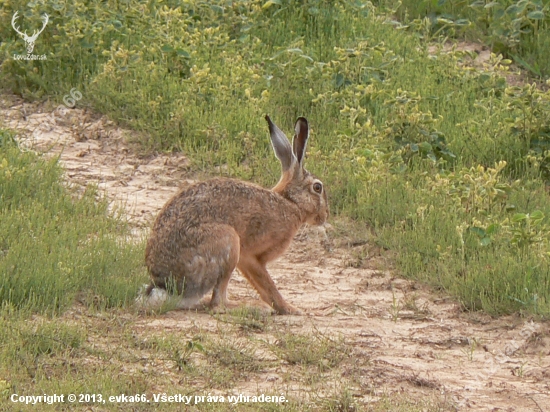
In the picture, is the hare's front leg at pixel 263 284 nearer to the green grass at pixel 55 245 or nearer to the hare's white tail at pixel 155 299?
the hare's white tail at pixel 155 299

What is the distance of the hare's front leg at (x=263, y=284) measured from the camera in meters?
7.22

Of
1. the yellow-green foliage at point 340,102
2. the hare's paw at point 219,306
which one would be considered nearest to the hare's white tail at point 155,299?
the hare's paw at point 219,306

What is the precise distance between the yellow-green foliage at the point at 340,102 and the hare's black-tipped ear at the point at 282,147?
3.21ft

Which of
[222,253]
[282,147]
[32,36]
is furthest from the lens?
[32,36]

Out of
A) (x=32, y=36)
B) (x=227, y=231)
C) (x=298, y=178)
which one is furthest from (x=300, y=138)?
(x=32, y=36)

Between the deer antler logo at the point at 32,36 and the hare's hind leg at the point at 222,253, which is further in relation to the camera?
the deer antler logo at the point at 32,36

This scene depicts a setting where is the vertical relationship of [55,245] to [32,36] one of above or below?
below

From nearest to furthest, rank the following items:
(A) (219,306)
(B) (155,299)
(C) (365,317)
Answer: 1. (B) (155,299)
2. (A) (219,306)
3. (C) (365,317)

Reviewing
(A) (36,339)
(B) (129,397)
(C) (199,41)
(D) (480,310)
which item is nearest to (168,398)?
(B) (129,397)

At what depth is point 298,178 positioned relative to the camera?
7.96m

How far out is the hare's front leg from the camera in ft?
23.7

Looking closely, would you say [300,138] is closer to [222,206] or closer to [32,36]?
[222,206]

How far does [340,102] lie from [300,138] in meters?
2.13

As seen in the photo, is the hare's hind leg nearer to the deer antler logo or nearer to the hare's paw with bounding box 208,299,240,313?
the hare's paw with bounding box 208,299,240,313
